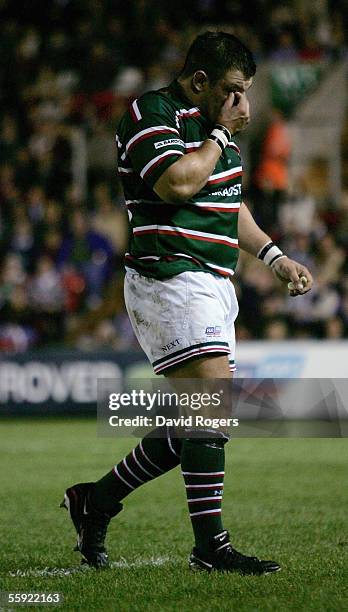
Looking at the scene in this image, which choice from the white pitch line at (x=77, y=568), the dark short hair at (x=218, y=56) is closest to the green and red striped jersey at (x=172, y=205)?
the dark short hair at (x=218, y=56)

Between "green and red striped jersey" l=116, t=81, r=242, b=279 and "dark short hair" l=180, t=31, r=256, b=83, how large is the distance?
0.16 metres

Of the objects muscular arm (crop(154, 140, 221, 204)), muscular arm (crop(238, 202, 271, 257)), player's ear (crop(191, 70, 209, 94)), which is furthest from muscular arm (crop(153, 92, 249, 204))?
muscular arm (crop(238, 202, 271, 257))

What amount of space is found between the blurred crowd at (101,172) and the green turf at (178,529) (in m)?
3.11

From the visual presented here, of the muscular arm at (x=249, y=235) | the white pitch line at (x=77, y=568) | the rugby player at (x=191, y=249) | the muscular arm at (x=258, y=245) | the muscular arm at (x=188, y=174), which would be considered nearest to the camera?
the muscular arm at (x=188, y=174)

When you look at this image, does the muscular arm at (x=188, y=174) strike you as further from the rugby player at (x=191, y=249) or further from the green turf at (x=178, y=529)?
the green turf at (x=178, y=529)

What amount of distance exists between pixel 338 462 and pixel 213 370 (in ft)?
14.1

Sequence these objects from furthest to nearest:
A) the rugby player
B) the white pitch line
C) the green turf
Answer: the white pitch line, the rugby player, the green turf

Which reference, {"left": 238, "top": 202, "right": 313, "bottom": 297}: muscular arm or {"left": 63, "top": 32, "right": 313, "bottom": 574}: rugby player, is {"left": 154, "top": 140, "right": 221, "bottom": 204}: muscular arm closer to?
{"left": 63, "top": 32, "right": 313, "bottom": 574}: rugby player

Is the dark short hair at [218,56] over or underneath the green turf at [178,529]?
over

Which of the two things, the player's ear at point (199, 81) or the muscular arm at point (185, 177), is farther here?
the player's ear at point (199, 81)

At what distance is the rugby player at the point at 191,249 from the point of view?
14.8 feet

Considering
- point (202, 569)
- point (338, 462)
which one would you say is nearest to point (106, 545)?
point (202, 569)

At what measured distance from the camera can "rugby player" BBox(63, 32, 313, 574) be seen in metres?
4.52

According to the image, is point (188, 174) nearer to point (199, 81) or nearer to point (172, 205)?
Answer: point (172, 205)
